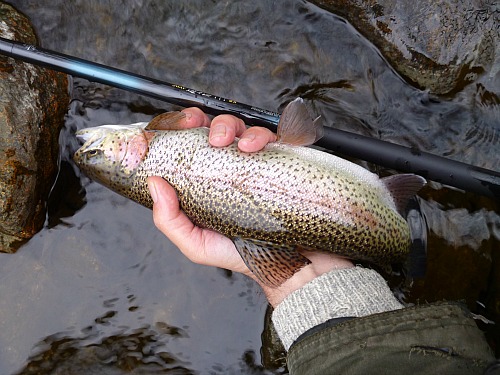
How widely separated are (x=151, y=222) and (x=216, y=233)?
0.94 meters

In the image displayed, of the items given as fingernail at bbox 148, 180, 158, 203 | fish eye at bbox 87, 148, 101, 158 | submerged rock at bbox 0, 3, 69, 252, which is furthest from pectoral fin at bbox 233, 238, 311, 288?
submerged rock at bbox 0, 3, 69, 252

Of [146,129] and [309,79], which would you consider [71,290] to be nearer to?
[146,129]

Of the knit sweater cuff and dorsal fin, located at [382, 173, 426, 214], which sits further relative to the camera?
dorsal fin, located at [382, 173, 426, 214]

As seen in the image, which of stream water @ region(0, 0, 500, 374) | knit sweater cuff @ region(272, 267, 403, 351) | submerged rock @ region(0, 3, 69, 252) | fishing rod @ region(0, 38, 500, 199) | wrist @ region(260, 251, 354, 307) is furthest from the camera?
stream water @ region(0, 0, 500, 374)

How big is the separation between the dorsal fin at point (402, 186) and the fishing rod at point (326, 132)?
0.06 m

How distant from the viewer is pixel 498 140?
3.33m

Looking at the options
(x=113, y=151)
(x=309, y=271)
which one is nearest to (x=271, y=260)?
(x=309, y=271)

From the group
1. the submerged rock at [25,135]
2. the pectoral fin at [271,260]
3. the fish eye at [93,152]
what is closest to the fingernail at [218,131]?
the pectoral fin at [271,260]

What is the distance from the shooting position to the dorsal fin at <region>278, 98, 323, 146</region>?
2.63m

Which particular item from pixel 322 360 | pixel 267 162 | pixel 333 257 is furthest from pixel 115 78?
pixel 322 360

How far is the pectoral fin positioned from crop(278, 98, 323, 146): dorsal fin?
0.61m

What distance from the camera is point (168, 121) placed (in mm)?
2809

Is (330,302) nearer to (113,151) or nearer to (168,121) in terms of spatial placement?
(168,121)

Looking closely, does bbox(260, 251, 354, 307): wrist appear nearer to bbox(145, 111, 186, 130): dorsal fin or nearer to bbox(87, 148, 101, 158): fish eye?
bbox(145, 111, 186, 130): dorsal fin
